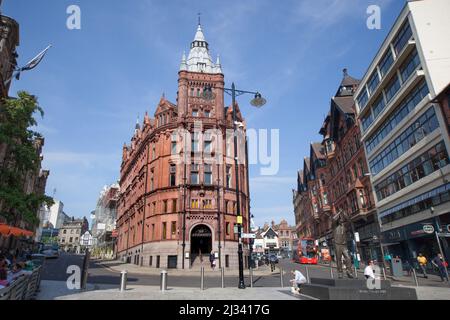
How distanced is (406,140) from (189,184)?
24.0 metres

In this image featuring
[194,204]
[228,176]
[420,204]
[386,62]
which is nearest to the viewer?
[420,204]

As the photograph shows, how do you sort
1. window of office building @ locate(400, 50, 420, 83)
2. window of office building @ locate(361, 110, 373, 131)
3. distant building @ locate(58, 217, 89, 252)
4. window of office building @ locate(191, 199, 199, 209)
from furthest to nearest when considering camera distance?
distant building @ locate(58, 217, 89, 252) → window of office building @ locate(191, 199, 199, 209) → window of office building @ locate(361, 110, 373, 131) → window of office building @ locate(400, 50, 420, 83)

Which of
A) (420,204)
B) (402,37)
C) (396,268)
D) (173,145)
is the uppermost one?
(402,37)

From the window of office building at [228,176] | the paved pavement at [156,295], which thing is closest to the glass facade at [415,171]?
the window of office building at [228,176]

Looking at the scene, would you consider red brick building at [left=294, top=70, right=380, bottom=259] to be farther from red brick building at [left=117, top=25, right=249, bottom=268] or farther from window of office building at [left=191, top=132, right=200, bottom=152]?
window of office building at [left=191, top=132, right=200, bottom=152]

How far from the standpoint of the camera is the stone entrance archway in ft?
117

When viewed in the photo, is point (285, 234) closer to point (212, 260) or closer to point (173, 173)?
point (173, 173)

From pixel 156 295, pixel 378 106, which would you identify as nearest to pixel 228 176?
pixel 378 106

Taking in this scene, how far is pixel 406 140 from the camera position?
28266 millimetres

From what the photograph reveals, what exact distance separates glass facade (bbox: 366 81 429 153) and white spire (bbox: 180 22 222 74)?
23815 millimetres

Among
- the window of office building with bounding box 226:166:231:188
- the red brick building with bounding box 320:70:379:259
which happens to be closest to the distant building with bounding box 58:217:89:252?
the window of office building with bounding box 226:166:231:188
